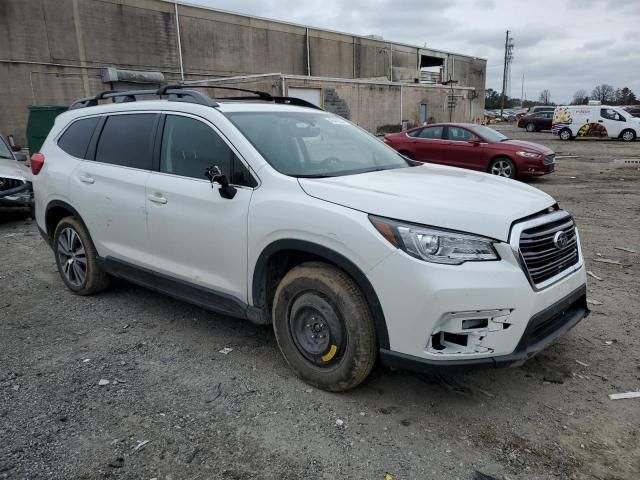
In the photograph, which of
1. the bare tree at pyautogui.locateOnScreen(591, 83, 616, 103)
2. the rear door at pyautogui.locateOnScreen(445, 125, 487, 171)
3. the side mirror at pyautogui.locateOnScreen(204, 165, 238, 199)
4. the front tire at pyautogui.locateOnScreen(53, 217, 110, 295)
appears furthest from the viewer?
the bare tree at pyautogui.locateOnScreen(591, 83, 616, 103)

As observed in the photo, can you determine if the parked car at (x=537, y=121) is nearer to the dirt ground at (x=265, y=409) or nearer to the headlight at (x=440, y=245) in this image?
the dirt ground at (x=265, y=409)

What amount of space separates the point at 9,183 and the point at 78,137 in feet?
15.2

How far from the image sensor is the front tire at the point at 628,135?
86.7ft

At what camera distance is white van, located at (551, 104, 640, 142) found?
26.5m

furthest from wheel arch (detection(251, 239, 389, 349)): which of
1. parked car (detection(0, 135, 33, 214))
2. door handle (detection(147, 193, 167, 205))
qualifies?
parked car (detection(0, 135, 33, 214))

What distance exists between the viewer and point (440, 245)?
265 centimetres

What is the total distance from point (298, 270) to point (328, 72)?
136 feet

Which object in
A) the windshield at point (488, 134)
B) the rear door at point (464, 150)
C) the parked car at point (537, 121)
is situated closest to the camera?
the rear door at point (464, 150)

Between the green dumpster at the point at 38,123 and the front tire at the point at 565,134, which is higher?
the green dumpster at the point at 38,123

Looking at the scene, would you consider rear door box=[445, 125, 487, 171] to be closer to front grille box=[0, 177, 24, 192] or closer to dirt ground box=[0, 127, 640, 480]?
dirt ground box=[0, 127, 640, 480]

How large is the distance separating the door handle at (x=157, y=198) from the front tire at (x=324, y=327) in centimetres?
122

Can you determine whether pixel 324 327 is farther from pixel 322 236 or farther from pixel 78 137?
pixel 78 137

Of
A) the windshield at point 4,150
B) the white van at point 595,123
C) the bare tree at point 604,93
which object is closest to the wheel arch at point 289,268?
the windshield at point 4,150

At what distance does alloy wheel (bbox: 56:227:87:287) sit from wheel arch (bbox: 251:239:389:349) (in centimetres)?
234
